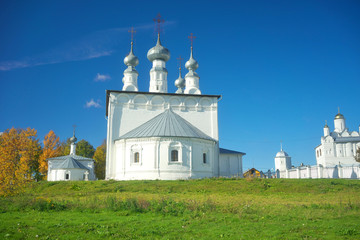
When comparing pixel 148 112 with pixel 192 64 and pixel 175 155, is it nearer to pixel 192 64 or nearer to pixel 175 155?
pixel 175 155

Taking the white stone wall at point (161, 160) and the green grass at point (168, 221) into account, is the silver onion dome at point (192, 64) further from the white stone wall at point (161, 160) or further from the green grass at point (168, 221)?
the green grass at point (168, 221)

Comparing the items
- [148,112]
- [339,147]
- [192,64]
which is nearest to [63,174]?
[148,112]

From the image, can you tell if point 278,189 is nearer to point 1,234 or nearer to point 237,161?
point 237,161

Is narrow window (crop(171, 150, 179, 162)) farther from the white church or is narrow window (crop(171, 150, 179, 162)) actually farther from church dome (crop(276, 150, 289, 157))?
church dome (crop(276, 150, 289, 157))

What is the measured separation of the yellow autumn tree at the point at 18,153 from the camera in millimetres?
14484

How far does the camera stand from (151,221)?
8844mm

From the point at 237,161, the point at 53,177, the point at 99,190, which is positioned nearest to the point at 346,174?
the point at 237,161

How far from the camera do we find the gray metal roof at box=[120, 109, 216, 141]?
78.5 ft

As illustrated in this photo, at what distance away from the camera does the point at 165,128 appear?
962 inches

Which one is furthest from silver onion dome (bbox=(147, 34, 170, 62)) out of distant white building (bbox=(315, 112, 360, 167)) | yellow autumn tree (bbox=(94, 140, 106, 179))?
distant white building (bbox=(315, 112, 360, 167))

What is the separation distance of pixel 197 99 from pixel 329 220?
68.2ft

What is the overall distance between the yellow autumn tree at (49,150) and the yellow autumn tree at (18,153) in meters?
0.99

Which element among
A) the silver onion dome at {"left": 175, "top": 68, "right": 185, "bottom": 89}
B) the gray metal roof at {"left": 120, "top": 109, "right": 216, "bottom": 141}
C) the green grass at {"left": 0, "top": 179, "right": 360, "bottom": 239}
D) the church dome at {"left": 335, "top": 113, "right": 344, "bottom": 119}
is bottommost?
the green grass at {"left": 0, "top": 179, "right": 360, "bottom": 239}

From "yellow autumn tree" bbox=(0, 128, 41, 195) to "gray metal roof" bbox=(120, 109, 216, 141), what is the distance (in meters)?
8.24
